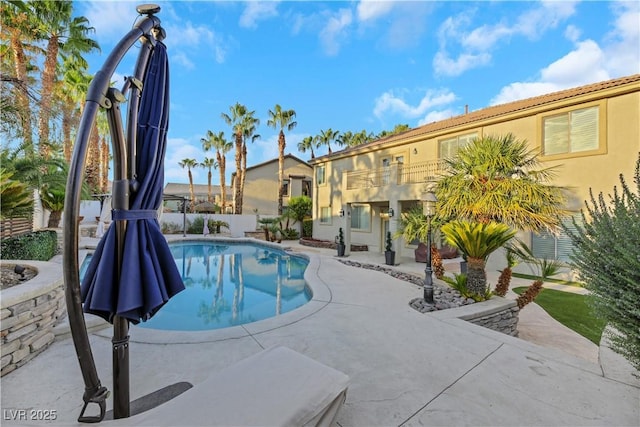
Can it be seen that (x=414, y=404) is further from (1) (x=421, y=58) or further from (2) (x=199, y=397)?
(1) (x=421, y=58)

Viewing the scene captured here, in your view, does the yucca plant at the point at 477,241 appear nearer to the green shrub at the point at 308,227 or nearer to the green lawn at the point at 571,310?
the green lawn at the point at 571,310

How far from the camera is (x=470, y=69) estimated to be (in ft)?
53.0

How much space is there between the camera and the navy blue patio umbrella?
2145 mm

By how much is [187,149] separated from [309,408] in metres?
48.5

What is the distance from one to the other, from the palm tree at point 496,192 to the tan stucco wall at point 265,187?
24104 mm

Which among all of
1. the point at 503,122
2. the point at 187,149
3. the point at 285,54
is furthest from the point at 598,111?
the point at 187,149

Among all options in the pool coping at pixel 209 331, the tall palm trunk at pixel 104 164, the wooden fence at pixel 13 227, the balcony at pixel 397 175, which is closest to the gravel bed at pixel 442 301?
the pool coping at pixel 209 331

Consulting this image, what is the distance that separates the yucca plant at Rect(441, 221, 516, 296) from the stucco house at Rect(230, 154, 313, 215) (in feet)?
82.0

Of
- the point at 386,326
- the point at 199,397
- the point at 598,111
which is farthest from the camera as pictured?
the point at 598,111

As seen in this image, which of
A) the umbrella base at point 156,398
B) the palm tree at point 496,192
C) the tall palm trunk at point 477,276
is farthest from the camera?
the palm tree at point 496,192

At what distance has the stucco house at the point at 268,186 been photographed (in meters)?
32.4

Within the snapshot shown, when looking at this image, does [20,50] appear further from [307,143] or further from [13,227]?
[307,143]

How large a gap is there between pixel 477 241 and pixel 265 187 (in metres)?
28.4

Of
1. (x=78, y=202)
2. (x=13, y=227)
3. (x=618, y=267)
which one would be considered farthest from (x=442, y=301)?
(x=13, y=227)
